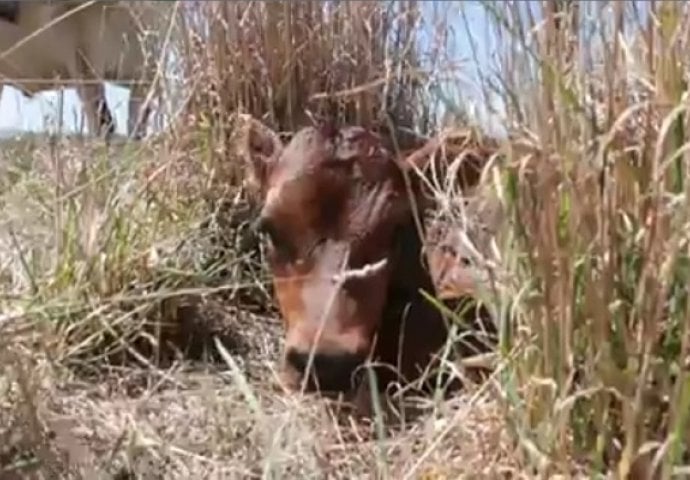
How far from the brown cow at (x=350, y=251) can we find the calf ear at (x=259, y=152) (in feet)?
0.28

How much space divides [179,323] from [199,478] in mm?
626

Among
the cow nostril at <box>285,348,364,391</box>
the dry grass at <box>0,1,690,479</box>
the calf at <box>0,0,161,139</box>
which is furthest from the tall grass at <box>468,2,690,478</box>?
the calf at <box>0,0,161,139</box>

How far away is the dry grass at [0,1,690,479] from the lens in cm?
128

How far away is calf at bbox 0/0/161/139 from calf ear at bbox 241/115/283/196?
276mm

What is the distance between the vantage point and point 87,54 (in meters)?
4.70

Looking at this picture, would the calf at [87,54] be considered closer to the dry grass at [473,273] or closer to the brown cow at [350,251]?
the dry grass at [473,273]

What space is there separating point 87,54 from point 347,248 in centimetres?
299

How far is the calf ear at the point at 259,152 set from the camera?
7.11 ft

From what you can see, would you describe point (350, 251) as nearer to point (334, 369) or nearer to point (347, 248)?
point (347, 248)

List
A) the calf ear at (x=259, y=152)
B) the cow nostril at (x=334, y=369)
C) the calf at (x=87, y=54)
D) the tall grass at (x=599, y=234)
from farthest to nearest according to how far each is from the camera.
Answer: the calf at (x=87, y=54) < the calf ear at (x=259, y=152) < the cow nostril at (x=334, y=369) < the tall grass at (x=599, y=234)

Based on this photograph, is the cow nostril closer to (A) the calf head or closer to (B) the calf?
(A) the calf head

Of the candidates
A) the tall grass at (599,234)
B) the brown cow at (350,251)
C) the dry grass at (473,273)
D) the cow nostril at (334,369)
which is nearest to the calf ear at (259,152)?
the brown cow at (350,251)

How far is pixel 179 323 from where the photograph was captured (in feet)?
7.11

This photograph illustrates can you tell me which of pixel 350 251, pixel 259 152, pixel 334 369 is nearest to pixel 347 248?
pixel 350 251
